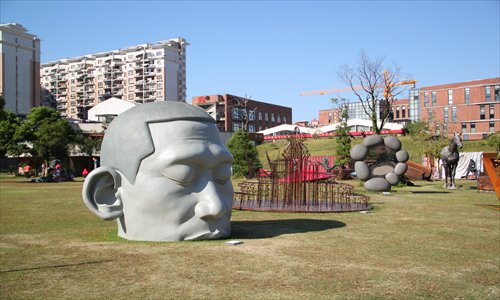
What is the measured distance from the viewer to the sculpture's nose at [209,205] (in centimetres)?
833

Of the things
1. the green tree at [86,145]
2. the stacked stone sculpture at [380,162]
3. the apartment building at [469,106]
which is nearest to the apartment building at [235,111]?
the apartment building at [469,106]

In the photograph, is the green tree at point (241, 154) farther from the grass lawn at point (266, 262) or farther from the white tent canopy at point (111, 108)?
the white tent canopy at point (111, 108)

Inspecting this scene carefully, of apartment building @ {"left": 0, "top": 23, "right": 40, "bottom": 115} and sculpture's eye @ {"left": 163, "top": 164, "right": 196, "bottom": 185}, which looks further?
apartment building @ {"left": 0, "top": 23, "right": 40, "bottom": 115}

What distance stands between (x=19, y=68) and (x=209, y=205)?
92244mm

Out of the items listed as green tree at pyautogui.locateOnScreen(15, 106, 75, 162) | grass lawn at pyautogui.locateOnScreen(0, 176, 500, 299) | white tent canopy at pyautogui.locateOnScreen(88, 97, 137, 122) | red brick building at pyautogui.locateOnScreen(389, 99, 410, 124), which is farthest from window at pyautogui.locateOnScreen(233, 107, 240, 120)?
grass lawn at pyautogui.locateOnScreen(0, 176, 500, 299)

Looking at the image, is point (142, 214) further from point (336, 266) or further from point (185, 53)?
point (185, 53)

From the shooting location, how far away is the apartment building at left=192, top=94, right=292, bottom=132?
83625 mm

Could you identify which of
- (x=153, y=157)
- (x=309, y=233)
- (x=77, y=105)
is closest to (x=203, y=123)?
(x=153, y=157)

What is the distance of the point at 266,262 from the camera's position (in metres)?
7.11

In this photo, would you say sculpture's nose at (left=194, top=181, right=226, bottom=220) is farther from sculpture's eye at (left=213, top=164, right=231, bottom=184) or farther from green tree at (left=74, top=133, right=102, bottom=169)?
green tree at (left=74, top=133, right=102, bottom=169)

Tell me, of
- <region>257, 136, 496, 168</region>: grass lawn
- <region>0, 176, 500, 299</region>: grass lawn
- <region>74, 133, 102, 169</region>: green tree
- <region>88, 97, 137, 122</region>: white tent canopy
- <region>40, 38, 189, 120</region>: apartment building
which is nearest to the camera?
<region>0, 176, 500, 299</region>: grass lawn

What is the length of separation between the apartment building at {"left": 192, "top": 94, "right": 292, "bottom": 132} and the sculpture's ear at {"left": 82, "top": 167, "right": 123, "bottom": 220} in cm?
6925

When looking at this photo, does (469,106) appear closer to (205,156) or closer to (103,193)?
(205,156)

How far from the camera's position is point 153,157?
8.38 m
